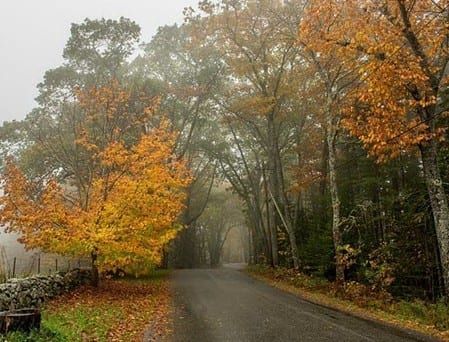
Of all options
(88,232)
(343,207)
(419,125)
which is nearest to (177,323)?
(88,232)

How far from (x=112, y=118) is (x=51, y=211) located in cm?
614

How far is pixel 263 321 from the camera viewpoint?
10.5 metres

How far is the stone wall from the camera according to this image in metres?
11.1

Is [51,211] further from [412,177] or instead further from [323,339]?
[412,177]

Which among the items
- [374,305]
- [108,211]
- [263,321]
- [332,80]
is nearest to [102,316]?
[263,321]

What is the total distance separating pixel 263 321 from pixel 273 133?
14.9m

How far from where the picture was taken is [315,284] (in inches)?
724

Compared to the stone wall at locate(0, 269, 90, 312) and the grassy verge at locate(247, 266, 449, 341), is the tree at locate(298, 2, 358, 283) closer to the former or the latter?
the grassy verge at locate(247, 266, 449, 341)

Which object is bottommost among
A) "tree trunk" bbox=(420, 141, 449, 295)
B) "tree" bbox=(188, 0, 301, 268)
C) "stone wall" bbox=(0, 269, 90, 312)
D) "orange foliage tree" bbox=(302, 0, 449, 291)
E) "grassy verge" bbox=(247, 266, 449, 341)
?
"grassy verge" bbox=(247, 266, 449, 341)

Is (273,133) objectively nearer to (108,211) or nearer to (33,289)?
(108,211)

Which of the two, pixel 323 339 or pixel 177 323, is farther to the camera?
pixel 177 323

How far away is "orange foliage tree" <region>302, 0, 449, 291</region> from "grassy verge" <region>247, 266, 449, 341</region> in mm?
1122

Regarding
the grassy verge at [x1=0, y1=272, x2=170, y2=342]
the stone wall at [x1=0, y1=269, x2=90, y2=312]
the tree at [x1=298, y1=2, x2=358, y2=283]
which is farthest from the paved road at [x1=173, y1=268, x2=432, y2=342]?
the stone wall at [x1=0, y1=269, x2=90, y2=312]

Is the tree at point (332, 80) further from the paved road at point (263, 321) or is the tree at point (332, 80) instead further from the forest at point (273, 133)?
the paved road at point (263, 321)
